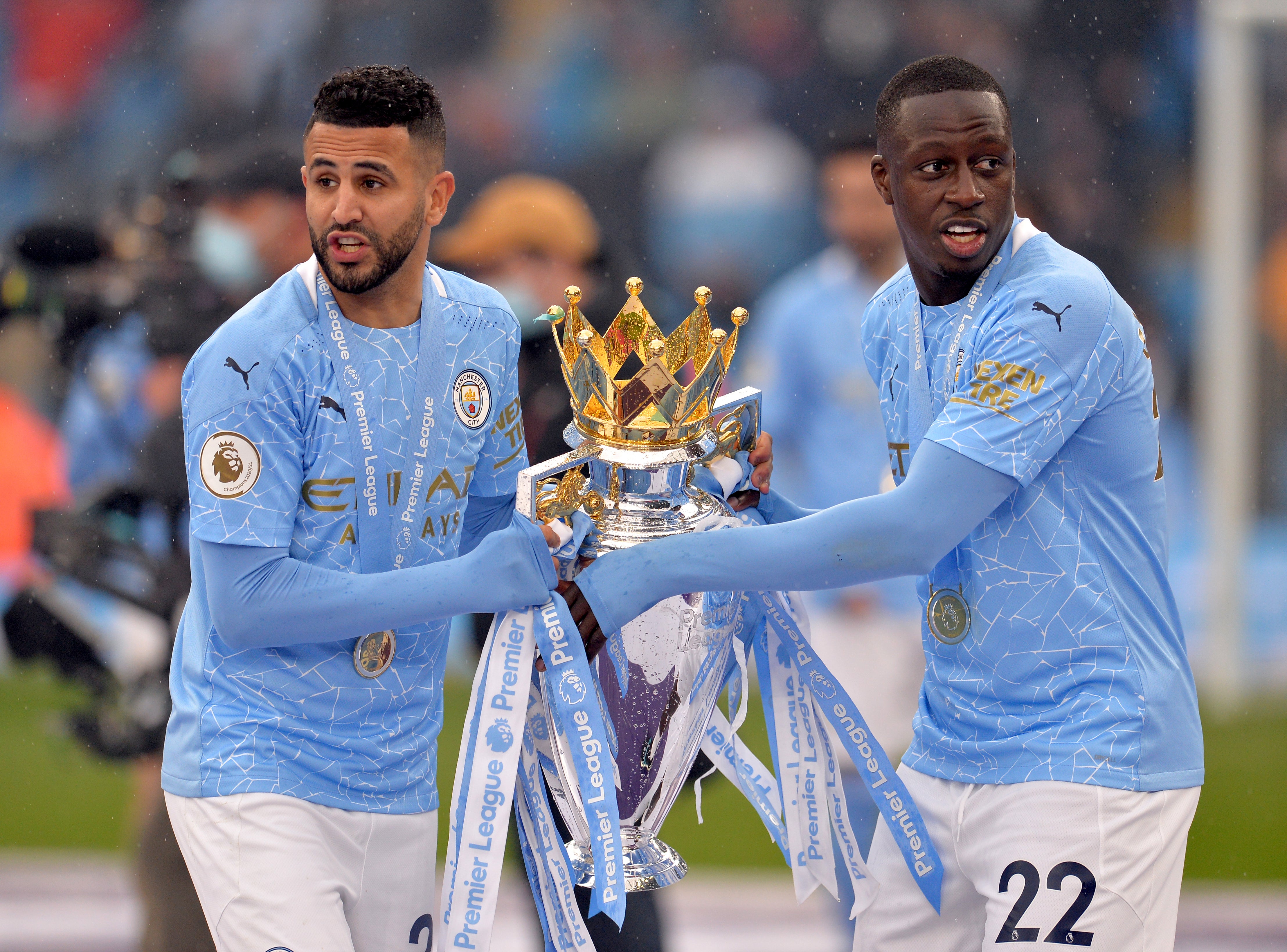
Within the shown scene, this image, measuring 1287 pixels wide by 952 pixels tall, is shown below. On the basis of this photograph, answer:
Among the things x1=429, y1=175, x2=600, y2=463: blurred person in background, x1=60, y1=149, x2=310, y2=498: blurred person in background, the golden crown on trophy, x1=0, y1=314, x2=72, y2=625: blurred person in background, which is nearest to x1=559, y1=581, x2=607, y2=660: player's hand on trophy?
the golden crown on trophy

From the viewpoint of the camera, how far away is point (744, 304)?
7008 millimetres

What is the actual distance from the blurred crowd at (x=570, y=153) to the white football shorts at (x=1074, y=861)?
1938 mm

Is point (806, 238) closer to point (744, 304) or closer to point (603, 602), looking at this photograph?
point (744, 304)

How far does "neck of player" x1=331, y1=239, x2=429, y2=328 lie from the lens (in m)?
2.01

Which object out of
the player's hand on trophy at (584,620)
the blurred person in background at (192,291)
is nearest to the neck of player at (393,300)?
the player's hand on trophy at (584,620)

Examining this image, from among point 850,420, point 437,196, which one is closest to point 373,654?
point 437,196

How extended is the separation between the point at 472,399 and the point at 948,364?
2.19 ft

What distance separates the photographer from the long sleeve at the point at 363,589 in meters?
1.87

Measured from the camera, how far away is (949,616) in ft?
6.61

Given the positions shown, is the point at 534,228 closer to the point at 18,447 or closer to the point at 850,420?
the point at 850,420

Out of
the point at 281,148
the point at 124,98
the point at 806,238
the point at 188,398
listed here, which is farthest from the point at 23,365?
the point at 188,398

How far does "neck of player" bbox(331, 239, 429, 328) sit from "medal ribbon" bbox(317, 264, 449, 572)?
0.01 m

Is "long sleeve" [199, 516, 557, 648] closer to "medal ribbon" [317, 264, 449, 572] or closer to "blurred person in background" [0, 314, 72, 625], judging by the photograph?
"medal ribbon" [317, 264, 449, 572]

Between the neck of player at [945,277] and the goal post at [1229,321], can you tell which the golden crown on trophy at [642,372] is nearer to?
the neck of player at [945,277]
